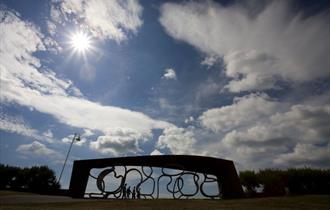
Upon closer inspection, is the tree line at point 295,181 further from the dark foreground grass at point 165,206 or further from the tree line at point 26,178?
the tree line at point 26,178

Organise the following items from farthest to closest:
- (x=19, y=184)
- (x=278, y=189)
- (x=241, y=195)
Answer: (x=19, y=184) < (x=278, y=189) < (x=241, y=195)

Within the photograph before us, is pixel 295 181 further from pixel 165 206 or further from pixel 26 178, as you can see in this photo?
pixel 26 178

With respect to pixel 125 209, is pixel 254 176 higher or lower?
higher

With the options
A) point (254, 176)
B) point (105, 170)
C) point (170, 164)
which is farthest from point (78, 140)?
point (254, 176)

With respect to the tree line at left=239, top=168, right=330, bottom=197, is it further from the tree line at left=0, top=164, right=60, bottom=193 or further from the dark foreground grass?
the tree line at left=0, top=164, right=60, bottom=193

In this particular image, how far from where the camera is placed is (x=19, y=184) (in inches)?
1518

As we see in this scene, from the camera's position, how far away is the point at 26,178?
128ft

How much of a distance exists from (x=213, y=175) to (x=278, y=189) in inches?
361

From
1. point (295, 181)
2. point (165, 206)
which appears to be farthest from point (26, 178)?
point (295, 181)

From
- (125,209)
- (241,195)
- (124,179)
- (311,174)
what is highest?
(311,174)

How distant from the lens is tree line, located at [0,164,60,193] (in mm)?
38125

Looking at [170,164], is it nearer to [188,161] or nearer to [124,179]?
[188,161]

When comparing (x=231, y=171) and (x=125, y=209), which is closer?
(x=125, y=209)

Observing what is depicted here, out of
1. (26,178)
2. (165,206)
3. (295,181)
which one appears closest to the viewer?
(165,206)
